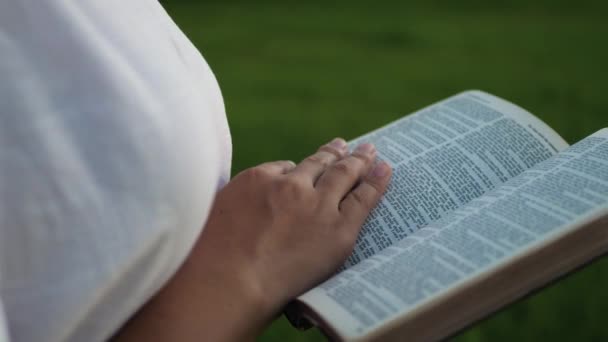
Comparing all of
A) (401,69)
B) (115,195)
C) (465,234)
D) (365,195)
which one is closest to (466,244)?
(465,234)

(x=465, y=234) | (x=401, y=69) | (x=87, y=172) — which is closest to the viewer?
(x=87, y=172)

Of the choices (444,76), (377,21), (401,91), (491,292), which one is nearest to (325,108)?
(401,91)

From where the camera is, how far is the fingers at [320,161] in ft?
2.35

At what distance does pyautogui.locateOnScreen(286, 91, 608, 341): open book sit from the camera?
1.76 feet

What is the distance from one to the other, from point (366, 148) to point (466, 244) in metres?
0.22

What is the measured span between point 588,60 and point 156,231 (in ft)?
5.15

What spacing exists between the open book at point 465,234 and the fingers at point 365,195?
1 cm

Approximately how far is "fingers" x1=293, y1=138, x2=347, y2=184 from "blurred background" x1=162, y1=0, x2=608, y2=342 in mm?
390

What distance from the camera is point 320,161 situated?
0.74 meters

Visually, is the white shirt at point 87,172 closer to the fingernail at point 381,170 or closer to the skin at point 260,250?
the skin at point 260,250

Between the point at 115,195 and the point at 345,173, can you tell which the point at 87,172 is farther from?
the point at 345,173

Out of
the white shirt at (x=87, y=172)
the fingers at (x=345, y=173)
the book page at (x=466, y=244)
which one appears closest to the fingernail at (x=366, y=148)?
the fingers at (x=345, y=173)

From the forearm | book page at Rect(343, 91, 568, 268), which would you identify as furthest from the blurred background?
the forearm

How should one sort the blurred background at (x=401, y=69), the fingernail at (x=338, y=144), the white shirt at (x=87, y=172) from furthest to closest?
the blurred background at (x=401, y=69)
the fingernail at (x=338, y=144)
the white shirt at (x=87, y=172)
